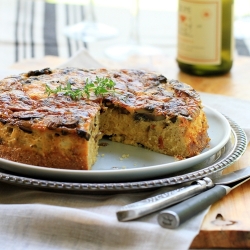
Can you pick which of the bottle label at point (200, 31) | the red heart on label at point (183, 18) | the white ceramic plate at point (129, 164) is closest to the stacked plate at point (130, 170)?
the white ceramic plate at point (129, 164)

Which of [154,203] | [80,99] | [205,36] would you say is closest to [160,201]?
[154,203]

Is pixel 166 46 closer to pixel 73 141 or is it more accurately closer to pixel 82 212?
pixel 73 141

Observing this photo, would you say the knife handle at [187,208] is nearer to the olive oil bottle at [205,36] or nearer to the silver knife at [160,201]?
the silver knife at [160,201]

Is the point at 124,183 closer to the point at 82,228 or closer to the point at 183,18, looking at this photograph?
the point at 82,228

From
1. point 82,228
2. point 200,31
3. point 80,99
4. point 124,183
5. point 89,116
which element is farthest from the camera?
point 200,31

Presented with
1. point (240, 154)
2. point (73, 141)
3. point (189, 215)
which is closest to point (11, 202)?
point (73, 141)
